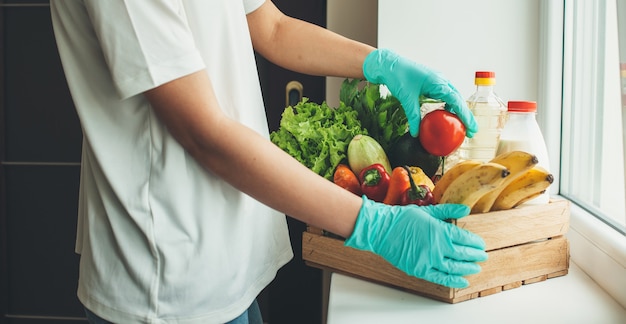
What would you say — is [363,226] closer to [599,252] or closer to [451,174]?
[451,174]

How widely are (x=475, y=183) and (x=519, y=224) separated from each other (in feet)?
0.49

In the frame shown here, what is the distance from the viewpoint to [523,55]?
1.58m

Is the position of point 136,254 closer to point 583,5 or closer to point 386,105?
point 386,105

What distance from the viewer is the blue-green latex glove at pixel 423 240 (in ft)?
3.20

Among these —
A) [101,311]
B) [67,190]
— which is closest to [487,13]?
[101,311]

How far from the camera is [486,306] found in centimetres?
104

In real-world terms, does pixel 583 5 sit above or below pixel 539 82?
above

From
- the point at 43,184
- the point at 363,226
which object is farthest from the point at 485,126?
the point at 43,184

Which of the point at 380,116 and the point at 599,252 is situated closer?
the point at 599,252

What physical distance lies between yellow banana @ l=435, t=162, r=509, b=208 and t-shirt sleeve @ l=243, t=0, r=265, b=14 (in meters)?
0.55

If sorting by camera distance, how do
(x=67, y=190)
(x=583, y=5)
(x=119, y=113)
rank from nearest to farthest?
(x=119, y=113)
(x=583, y=5)
(x=67, y=190)

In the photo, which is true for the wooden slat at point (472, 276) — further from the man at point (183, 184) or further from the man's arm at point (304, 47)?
the man's arm at point (304, 47)

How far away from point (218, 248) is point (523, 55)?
93cm

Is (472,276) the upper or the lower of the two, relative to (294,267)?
upper
